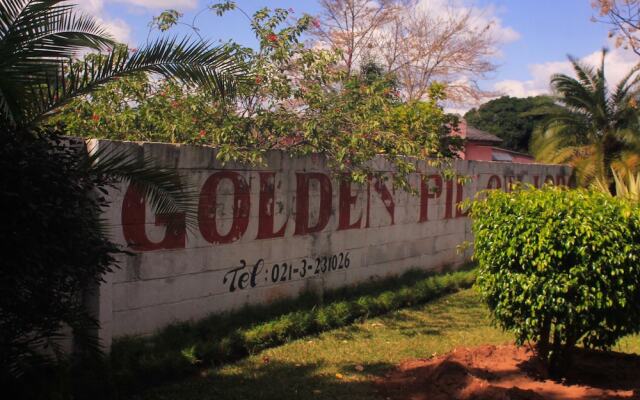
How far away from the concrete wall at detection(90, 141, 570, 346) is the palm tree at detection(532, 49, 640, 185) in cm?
789

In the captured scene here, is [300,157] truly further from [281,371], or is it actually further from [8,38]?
[8,38]

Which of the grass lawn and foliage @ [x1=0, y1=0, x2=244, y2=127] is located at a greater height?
foliage @ [x1=0, y1=0, x2=244, y2=127]

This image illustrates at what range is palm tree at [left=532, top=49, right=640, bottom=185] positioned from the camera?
17766 mm

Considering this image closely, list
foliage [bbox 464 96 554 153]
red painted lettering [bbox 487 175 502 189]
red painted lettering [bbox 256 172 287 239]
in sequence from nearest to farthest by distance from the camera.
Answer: red painted lettering [bbox 256 172 287 239] → red painted lettering [bbox 487 175 502 189] → foliage [bbox 464 96 554 153]

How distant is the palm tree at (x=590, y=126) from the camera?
1777 centimetres

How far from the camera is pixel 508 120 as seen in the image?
47.8 meters

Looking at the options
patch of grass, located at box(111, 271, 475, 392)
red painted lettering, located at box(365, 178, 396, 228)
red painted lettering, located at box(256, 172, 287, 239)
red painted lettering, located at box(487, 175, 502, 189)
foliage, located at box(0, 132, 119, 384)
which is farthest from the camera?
red painted lettering, located at box(487, 175, 502, 189)

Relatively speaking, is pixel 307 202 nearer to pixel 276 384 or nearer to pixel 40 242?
pixel 276 384

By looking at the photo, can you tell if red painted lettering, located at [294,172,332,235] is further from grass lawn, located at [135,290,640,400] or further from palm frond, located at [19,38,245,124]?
palm frond, located at [19,38,245,124]

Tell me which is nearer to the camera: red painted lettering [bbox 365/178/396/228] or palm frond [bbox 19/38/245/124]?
palm frond [bbox 19/38/245/124]

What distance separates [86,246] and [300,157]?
15.8 feet

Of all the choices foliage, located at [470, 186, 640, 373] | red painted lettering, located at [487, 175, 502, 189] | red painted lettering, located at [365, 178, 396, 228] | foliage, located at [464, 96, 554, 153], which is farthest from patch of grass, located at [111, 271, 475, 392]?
foliage, located at [464, 96, 554, 153]

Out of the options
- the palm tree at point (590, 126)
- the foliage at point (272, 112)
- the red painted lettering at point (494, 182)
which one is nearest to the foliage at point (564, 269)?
the foliage at point (272, 112)

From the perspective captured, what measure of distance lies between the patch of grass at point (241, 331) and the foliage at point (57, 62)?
2.42 m
